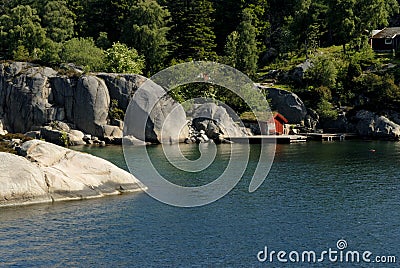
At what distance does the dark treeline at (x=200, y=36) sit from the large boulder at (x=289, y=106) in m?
3.78

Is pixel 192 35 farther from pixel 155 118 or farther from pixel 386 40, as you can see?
pixel 386 40

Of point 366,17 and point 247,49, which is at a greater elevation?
point 366,17

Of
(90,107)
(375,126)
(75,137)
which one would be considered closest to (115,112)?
(90,107)

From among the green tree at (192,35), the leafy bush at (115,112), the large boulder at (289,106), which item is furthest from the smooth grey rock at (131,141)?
the large boulder at (289,106)

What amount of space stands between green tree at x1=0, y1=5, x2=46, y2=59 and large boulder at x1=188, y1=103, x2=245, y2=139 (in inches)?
1374

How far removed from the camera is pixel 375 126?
97375mm

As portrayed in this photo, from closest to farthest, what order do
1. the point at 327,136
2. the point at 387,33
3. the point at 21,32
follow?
the point at 327,136
the point at 21,32
the point at 387,33

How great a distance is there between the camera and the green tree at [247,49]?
112m

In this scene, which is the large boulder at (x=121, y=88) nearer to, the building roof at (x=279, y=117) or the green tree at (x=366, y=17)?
the building roof at (x=279, y=117)

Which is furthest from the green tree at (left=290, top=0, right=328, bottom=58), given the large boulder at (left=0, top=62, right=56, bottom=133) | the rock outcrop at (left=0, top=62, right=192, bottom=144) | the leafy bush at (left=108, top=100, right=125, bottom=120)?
the large boulder at (left=0, top=62, right=56, bottom=133)

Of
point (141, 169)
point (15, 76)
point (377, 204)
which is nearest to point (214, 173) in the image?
point (141, 169)

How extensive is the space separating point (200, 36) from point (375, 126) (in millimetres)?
35246

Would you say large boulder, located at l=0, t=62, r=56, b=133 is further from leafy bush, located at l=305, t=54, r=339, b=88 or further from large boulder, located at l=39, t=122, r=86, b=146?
leafy bush, located at l=305, t=54, r=339, b=88

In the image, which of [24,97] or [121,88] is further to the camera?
[121,88]
